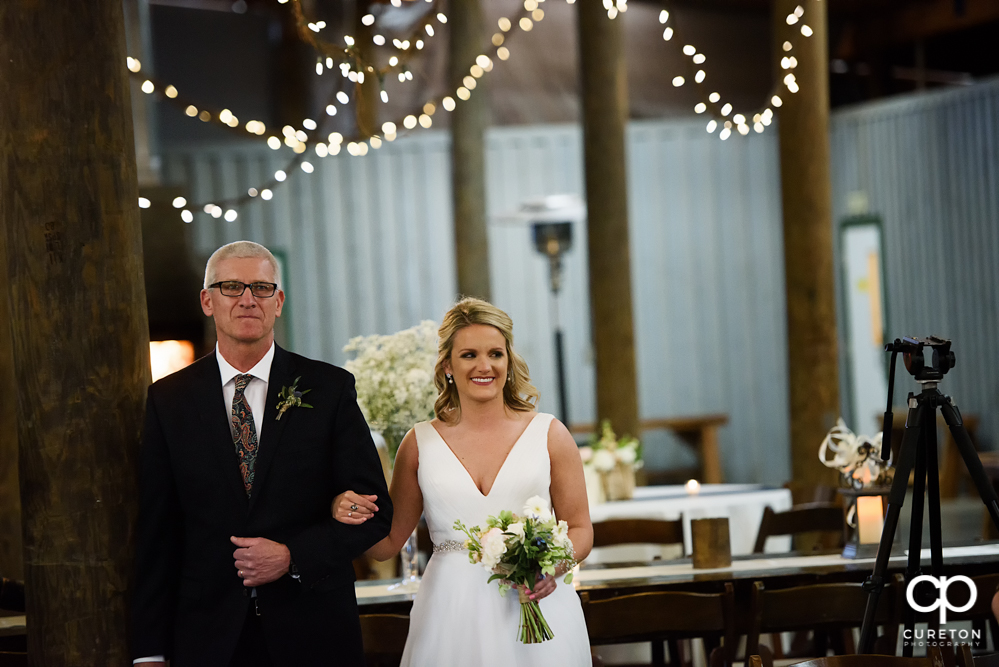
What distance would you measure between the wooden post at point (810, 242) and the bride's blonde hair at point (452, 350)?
3986mm

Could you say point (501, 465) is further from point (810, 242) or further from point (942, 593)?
point (810, 242)

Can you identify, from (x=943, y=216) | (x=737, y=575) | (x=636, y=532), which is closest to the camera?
(x=737, y=575)

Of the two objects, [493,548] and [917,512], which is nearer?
[493,548]

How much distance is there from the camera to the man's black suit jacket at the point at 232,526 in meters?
2.65

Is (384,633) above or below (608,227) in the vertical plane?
below

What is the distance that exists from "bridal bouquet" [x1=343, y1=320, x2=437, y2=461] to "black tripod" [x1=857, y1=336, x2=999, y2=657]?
1.68 meters

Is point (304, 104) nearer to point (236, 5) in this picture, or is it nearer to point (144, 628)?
point (236, 5)

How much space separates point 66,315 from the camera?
8.67 ft

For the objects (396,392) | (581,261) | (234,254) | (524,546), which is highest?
(581,261)

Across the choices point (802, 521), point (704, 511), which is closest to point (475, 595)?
point (802, 521)

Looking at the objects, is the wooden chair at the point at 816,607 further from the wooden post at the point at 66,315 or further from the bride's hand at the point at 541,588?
the wooden post at the point at 66,315

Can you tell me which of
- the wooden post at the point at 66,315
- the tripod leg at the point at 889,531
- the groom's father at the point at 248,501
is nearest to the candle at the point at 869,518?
the tripod leg at the point at 889,531

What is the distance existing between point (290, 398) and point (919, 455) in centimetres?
214

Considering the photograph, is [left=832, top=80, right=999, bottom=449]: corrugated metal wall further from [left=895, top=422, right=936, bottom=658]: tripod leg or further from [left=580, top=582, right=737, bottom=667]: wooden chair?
[left=580, top=582, right=737, bottom=667]: wooden chair
